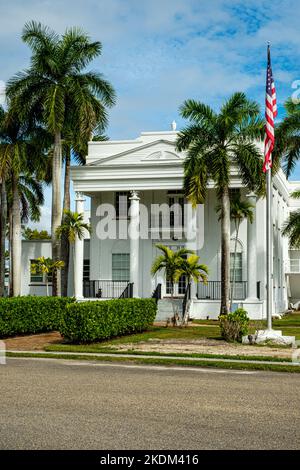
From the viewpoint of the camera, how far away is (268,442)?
694cm

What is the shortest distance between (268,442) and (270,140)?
524 inches

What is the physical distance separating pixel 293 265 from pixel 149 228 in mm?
12411

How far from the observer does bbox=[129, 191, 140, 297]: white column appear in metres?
31.7

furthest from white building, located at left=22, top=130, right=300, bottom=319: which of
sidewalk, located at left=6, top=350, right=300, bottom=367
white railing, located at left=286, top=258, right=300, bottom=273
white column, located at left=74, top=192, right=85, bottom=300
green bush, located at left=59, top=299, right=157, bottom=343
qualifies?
sidewalk, located at left=6, top=350, right=300, bottom=367

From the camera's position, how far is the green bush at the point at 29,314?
20.9m

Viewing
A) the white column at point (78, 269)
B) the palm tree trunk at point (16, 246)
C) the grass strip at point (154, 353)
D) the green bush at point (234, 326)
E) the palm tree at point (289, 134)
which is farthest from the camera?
the palm tree trunk at point (16, 246)

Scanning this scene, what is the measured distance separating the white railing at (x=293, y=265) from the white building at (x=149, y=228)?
528cm

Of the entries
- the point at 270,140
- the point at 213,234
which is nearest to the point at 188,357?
the point at 270,140

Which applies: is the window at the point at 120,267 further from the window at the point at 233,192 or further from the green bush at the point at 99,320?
the green bush at the point at 99,320

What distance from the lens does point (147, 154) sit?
3303cm

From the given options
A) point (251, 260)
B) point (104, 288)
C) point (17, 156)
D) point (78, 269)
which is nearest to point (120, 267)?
point (104, 288)

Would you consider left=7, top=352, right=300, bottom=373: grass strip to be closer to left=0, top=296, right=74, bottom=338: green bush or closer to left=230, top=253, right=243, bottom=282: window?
left=0, top=296, right=74, bottom=338: green bush

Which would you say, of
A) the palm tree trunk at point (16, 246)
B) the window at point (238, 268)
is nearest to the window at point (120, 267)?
the palm tree trunk at point (16, 246)

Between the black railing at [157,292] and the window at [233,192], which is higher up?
the window at [233,192]
